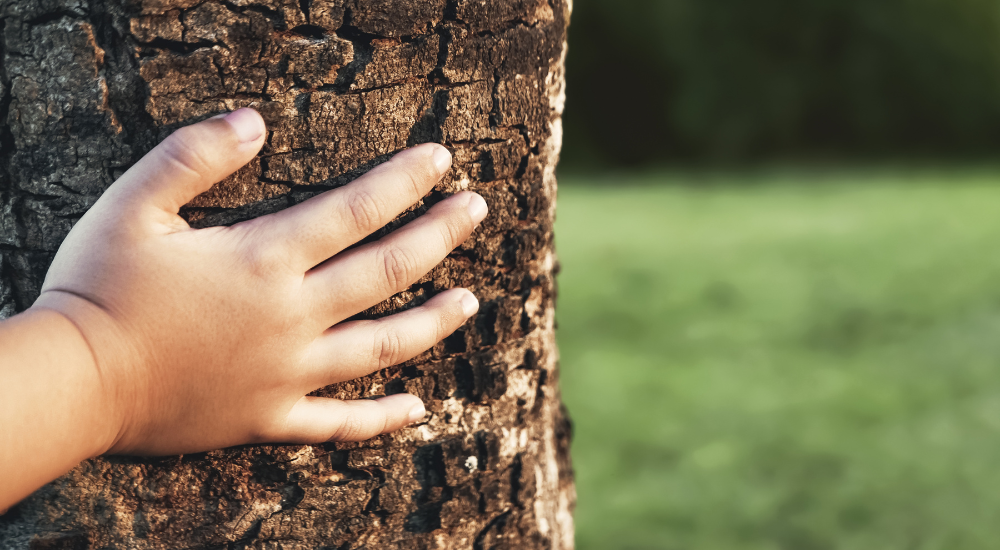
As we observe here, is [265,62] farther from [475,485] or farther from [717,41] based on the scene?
[717,41]

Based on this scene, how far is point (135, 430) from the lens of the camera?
62 cm

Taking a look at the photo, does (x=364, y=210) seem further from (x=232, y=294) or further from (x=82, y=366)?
(x=82, y=366)

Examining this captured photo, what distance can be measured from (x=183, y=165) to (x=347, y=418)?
0.25 m

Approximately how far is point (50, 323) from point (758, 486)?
178 centimetres

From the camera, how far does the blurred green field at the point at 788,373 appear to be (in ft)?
6.14

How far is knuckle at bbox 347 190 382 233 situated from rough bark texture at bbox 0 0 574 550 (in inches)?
1.5

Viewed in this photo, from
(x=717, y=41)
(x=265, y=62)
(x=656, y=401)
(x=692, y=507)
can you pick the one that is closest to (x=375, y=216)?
(x=265, y=62)

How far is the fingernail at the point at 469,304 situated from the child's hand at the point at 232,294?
50 mm

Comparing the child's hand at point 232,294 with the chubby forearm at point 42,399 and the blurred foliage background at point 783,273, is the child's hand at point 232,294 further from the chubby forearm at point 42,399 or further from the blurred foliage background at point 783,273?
the blurred foliage background at point 783,273

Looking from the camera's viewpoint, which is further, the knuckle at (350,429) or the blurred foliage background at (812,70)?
the blurred foliage background at (812,70)

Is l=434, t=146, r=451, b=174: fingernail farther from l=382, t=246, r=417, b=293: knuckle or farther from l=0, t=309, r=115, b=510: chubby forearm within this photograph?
l=0, t=309, r=115, b=510: chubby forearm

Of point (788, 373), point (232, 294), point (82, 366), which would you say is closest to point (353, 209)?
point (232, 294)

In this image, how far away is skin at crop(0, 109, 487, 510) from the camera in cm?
57

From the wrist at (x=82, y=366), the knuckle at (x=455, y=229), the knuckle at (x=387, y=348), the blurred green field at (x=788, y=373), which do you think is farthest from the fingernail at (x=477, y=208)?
the blurred green field at (x=788, y=373)
